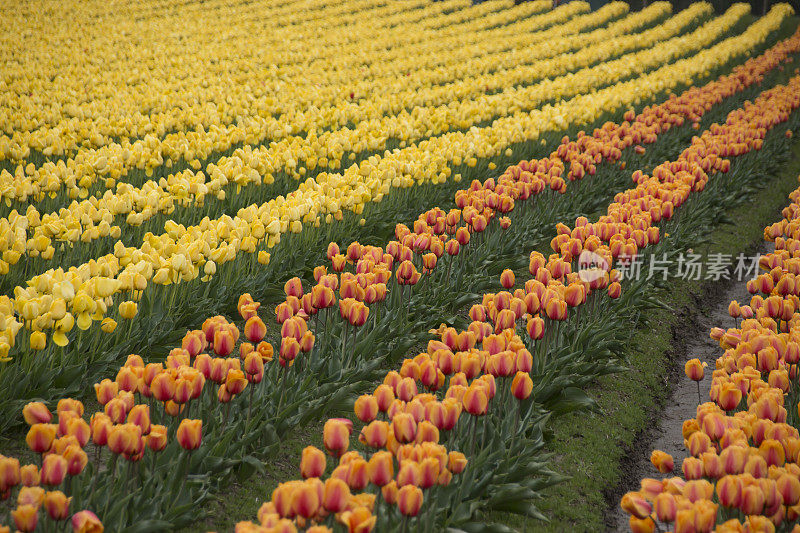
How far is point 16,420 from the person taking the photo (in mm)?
4465

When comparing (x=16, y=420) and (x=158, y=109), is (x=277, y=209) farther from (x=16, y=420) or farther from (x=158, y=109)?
(x=158, y=109)

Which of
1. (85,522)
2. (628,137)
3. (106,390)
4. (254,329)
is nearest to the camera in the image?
(85,522)

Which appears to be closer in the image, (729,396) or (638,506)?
(638,506)

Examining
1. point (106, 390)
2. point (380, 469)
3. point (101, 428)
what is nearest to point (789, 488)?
point (380, 469)

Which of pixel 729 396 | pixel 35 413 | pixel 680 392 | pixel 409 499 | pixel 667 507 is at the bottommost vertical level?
pixel 680 392

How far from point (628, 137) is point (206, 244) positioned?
784cm

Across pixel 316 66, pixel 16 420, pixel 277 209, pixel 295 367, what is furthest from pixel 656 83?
pixel 16 420

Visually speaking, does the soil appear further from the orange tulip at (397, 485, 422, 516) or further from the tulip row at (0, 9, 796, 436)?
the tulip row at (0, 9, 796, 436)

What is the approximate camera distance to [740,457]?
3.21 m

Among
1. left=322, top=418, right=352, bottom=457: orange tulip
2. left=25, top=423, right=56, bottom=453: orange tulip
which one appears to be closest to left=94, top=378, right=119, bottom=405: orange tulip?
left=25, top=423, right=56, bottom=453: orange tulip

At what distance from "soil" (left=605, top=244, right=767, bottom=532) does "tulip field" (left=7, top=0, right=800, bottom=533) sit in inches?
9.2

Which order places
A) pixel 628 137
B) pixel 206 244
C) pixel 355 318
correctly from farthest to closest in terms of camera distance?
pixel 628 137
pixel 206 244
pixel 355 318

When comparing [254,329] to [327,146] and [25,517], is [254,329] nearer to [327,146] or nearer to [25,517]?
[25,517]

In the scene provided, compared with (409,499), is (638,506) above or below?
below
